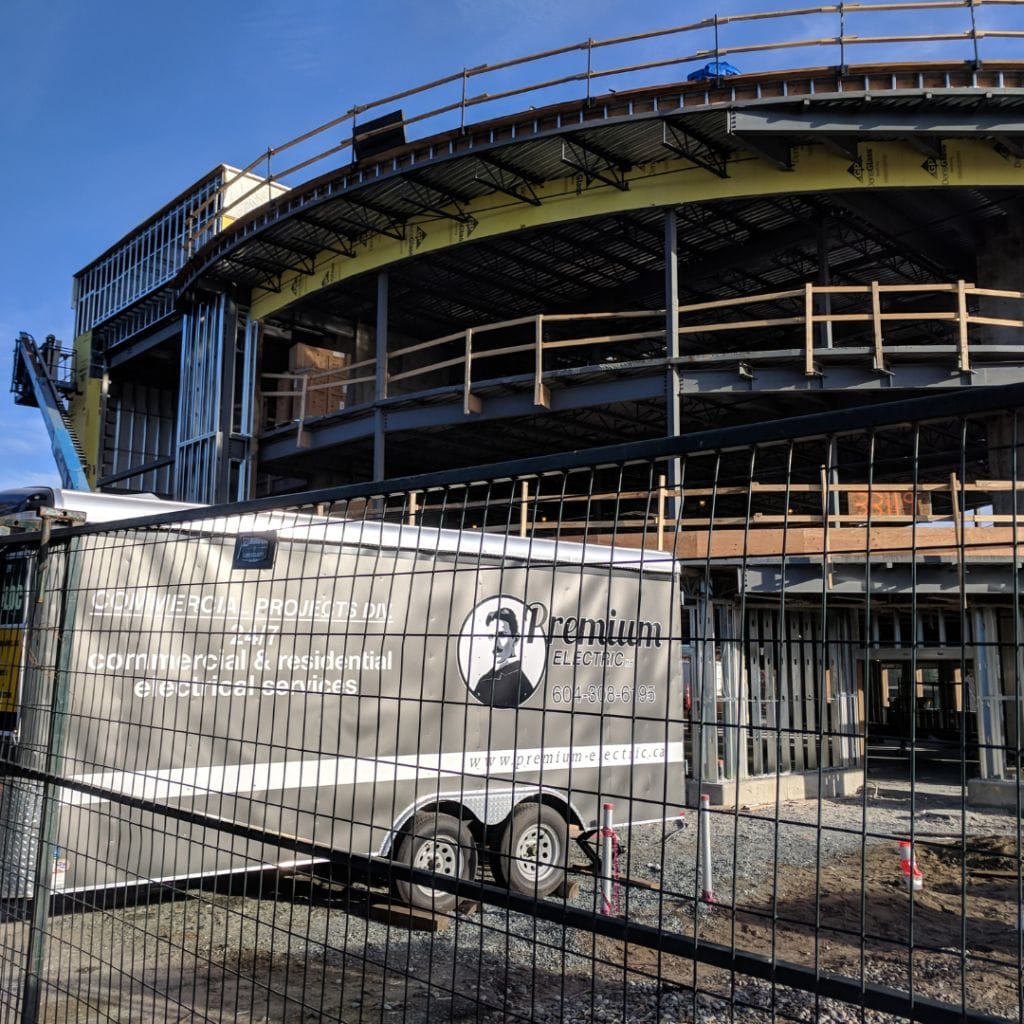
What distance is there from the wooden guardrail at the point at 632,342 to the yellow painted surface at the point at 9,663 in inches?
482

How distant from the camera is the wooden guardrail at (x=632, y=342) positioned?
17.5 m

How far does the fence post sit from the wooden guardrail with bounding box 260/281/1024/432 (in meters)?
13.3

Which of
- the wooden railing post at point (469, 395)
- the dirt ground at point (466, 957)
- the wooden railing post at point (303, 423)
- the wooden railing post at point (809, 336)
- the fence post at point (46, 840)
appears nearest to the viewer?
the fence post at point (46, 840)

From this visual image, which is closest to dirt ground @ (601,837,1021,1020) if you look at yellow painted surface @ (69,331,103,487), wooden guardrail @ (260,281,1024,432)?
wooden guardrail @ (260,281,1024,432)

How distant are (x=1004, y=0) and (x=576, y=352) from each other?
13.4m

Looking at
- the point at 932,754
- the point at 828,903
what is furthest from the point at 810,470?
the point at 828,903

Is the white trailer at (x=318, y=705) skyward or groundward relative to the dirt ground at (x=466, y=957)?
skyward

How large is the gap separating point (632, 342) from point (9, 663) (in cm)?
2087

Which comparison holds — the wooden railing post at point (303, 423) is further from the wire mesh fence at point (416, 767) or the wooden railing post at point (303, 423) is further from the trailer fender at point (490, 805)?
the trailer fender at point (490, 805)

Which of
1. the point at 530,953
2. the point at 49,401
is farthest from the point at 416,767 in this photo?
the point at 49,401

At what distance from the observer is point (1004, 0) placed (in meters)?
14.9

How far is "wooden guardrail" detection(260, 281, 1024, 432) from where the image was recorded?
17.5m

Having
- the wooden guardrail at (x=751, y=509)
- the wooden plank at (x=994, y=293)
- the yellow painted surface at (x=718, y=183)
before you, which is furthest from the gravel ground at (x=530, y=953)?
the yellow painted surface at (x=718, y=183)

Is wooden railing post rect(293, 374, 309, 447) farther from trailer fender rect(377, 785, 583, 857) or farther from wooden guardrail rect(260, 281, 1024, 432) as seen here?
trailer fender rect(377, 785, 583, 857)
